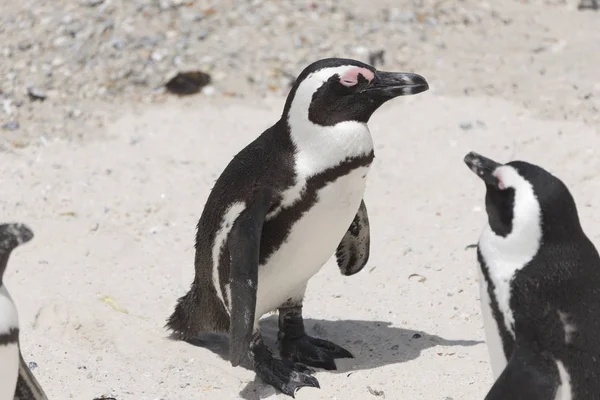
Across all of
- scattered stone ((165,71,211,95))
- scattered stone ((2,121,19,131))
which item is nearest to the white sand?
scattered stone ((165,71,211,95))

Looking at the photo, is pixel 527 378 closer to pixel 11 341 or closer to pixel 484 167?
pixel 484 167

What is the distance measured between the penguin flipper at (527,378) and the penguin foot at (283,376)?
1.24 metres

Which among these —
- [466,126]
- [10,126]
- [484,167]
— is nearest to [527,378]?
[484,167]

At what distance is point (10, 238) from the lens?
3285mm

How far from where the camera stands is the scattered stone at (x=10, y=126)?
673cm

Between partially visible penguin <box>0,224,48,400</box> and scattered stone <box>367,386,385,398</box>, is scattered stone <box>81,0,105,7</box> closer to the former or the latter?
scattered stone <box>367,386,385,398</box>

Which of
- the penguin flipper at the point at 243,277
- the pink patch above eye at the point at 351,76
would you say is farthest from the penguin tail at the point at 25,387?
the pink patch above eye at the point at 351,76

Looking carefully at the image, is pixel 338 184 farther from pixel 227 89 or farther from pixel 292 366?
pixel 227 89

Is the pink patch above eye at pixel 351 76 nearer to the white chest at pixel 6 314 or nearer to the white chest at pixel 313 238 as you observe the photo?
the white chest at pixel 313 238

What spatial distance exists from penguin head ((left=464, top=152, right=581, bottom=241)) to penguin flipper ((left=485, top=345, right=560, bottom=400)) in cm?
34

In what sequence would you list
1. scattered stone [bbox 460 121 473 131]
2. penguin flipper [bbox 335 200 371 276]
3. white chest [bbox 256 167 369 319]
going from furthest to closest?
scattered stone [bbox 460 121 473 131] → penguin flipper [bbox 335 200 371 276] → white chest [bbox 256 167 369 319]

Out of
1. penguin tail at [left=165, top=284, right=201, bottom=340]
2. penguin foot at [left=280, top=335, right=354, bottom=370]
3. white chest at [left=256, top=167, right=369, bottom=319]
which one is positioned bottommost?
penguin foot at [left=280, top=335, right=354, bottom=370]

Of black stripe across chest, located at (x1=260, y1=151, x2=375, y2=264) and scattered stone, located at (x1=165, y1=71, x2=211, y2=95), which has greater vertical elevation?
black stripe across chest, located at (x1=260, y1=151, x2=375, y2=264)

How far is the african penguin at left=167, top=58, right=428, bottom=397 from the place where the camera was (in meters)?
3.96
